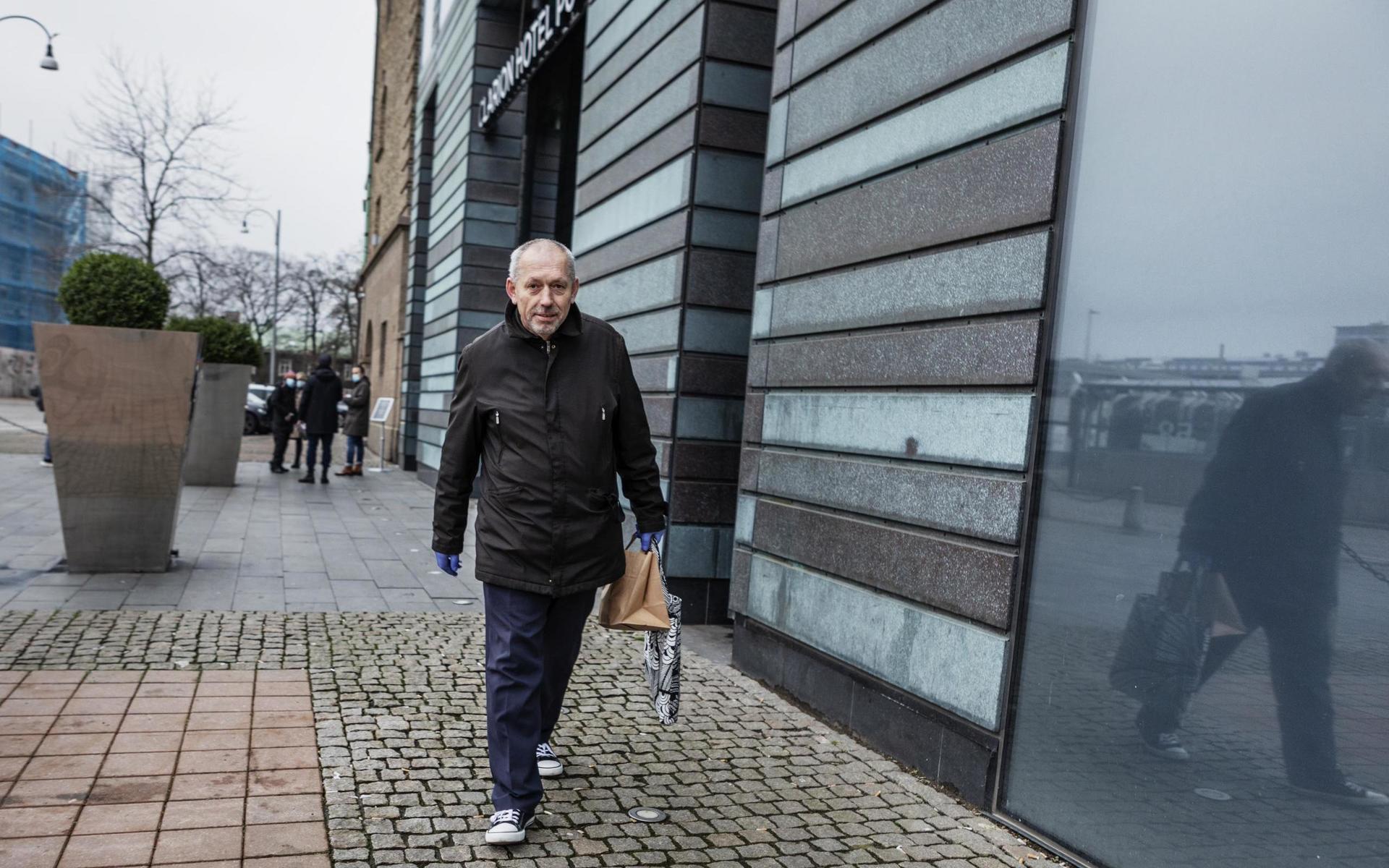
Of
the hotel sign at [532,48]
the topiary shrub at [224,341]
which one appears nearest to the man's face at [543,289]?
the hotel sign at [532,48]

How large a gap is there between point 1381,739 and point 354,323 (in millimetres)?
58278

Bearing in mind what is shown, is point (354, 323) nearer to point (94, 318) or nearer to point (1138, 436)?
point (94, 318)

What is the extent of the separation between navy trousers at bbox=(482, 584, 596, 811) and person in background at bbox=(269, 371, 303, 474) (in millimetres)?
13271

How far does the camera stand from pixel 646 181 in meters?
7.71

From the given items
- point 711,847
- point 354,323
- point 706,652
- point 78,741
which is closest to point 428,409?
point 706,652

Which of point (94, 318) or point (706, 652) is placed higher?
point (94, 318)

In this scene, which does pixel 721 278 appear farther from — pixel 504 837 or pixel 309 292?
pixel 309 292

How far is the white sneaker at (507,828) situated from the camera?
10.8ft

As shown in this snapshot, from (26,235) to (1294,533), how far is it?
69.3m

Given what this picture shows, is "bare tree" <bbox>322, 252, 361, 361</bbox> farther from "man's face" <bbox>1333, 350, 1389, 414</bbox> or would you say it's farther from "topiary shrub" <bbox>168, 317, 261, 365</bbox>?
"man's face" <bbox>1333, 350, 1389, 414</bbox>

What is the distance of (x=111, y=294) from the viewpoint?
802 centimetres

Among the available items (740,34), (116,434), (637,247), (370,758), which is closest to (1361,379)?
(370,758)

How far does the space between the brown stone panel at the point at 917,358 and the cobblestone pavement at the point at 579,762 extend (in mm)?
1545

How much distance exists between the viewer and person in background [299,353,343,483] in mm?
14828
